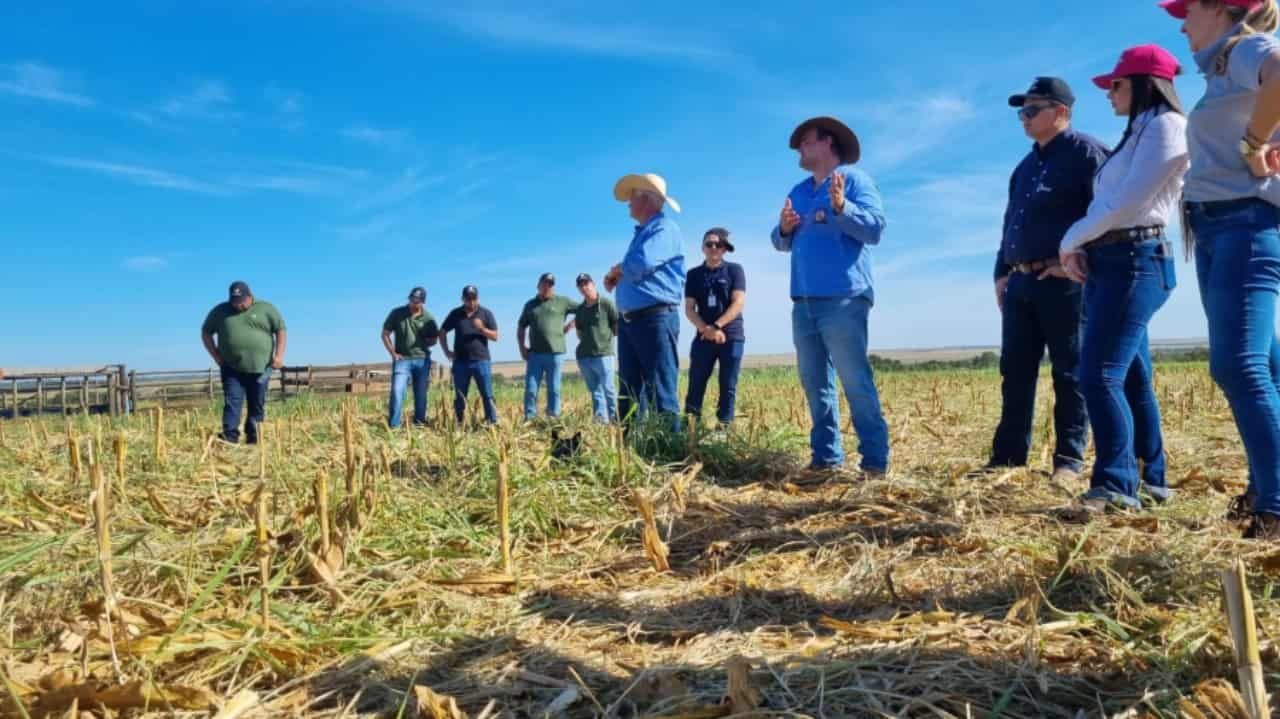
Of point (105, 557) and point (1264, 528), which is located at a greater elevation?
point (105, 557)

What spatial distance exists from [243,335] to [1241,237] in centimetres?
779

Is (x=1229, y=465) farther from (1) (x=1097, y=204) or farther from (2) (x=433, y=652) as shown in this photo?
(2) (x=433, y=652)

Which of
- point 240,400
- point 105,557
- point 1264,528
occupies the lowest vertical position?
point 1264,528

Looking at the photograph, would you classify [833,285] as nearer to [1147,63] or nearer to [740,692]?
[1147,63]

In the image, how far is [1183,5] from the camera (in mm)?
2479

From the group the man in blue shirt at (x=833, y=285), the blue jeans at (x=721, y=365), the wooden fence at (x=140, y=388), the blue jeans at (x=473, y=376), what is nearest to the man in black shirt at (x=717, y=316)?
the blue jeans at (x=721, y=365)

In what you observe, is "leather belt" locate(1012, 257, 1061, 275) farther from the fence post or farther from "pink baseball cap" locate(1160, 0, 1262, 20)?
the fence post

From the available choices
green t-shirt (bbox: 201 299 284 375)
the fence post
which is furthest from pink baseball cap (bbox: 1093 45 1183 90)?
the fence post

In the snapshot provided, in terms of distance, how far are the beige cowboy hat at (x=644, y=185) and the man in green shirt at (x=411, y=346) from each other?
4109 mm

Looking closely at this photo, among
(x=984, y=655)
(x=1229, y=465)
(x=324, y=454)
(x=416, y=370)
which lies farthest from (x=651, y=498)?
(x=416, y=370)

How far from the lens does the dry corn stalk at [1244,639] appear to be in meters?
0.98

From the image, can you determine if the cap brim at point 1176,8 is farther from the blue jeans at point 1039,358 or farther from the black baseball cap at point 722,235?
the black baseball cap at point 722,235

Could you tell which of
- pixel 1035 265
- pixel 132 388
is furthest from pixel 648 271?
pixel 132 388

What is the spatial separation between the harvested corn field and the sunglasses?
175cm
